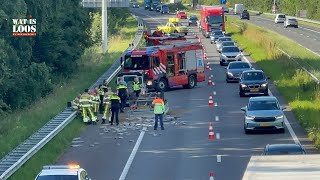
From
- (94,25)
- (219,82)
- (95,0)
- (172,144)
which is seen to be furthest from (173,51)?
(94,25)

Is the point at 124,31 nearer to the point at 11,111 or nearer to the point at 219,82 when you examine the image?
the point at 219,82

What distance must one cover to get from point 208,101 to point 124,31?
2411 inches

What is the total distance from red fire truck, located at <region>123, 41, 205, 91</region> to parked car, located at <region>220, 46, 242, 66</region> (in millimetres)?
13225

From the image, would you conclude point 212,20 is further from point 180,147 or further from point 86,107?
point 180,147

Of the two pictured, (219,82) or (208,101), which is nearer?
(208,101)

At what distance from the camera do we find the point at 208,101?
46.9m

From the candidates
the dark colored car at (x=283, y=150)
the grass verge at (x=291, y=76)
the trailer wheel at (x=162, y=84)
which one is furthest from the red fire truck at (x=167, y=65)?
the dark colored car at (x=283, y=150)

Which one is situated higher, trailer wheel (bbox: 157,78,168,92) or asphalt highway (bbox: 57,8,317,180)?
asphalt highway (bbox: 57,8,317,180)

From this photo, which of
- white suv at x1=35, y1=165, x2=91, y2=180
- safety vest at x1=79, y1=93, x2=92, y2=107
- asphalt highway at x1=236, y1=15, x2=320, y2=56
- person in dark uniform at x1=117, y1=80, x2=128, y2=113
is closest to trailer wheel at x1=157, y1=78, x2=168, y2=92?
person in dark uniform at x1=117, y1=80, x2=128, y2=113

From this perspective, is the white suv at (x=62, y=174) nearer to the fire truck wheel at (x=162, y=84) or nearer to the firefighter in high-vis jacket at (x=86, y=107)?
Answer: the firefighter in high-vis jacket at (x=86, y=107)

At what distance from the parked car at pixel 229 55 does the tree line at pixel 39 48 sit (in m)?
9.44

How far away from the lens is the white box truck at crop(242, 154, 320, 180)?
15685mm

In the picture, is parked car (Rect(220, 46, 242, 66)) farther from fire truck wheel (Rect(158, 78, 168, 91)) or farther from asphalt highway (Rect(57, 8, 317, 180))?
asphalt highway (Rect(57, 8, 317, 180))

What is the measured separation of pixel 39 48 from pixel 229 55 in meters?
13.4
